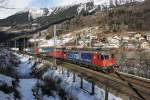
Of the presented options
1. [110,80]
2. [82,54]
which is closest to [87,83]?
[110,80]

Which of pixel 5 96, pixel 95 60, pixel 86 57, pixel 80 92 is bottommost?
pixel 80 92

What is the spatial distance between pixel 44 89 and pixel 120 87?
23.4 feet

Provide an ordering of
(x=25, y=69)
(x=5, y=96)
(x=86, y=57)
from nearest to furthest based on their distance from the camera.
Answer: (x=5, y=96) < (x=86, y=57) < (x=25, y=69)

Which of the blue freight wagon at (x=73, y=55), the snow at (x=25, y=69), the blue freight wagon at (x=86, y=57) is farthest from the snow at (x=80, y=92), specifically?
the blue freight wagon at (x=73, y=55)

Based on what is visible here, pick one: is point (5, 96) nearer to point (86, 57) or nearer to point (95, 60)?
point (95, 60)

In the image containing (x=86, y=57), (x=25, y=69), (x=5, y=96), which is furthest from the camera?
(x=25, y=69)

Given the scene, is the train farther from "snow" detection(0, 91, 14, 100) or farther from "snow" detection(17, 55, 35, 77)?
"snow" detection(0, 91, 14, 100)

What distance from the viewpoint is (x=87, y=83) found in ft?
116

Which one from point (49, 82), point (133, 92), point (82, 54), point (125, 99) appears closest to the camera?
point (125, 99)

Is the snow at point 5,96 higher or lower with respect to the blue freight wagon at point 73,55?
lower

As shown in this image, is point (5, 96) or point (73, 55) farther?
point (73, 55)

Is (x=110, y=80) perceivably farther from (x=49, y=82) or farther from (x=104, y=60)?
(x=104, y=60)

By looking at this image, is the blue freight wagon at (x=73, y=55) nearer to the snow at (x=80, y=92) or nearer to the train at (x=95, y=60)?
the train at (x=95, y=60)

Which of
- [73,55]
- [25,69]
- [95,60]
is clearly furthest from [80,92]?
[73,55]
